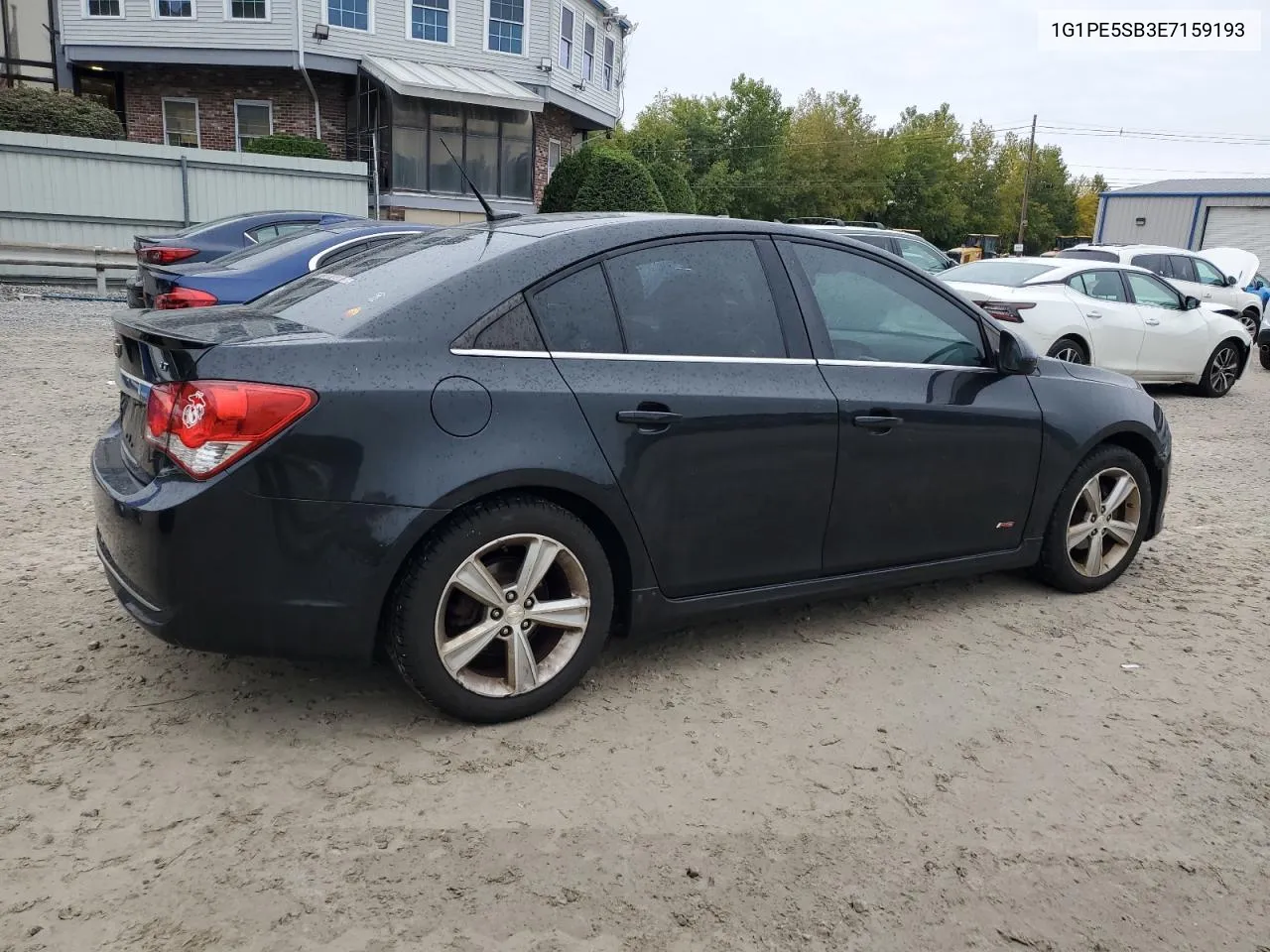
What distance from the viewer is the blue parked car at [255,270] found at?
7.85 m

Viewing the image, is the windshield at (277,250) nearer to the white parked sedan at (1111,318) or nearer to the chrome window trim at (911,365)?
the chrome window trim at (911,365)

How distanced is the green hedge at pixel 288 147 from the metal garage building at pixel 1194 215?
34.1 m

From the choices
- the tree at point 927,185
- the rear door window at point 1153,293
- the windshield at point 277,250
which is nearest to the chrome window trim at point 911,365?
the windshield at point 277,250

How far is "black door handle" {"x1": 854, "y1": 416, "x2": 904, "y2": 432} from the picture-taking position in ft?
13.2

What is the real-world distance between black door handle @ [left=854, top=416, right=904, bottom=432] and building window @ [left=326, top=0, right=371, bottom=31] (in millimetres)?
26128

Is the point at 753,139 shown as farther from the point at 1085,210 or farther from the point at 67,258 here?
the point at 1085,210

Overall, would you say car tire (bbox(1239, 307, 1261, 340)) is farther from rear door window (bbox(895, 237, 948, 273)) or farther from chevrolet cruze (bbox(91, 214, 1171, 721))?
chevrolet cruze (bbox(91, 214, 1171, 721))

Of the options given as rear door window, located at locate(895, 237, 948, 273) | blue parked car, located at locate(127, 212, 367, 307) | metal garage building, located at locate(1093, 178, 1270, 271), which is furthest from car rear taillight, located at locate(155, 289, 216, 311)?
metal garage building, located at locate(1093, 178, 1270, 271)

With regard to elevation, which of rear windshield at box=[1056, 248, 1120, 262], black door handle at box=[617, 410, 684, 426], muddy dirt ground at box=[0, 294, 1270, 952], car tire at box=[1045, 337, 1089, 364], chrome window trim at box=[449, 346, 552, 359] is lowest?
muddy dirt ground at box=[0, 294, 1270, 952]

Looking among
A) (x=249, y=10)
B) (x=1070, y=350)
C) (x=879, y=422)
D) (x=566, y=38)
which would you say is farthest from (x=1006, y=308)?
(x=566, y=38)

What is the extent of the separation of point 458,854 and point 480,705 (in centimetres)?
66

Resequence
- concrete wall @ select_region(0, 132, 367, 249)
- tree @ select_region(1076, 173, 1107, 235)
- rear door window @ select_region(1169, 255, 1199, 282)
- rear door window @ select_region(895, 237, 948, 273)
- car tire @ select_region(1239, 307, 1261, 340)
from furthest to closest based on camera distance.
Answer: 1. tree @ select_region(1076, 173, 1107, 235)
2. concrete wall @ select_region(0, 132, 367, 249)
3. car tire @ select_region(1239, 307, 1261, 340)
4. rear door window @ select_region(1169, 255, 1199, 282)
5. rear door window @ select_region(895, 237, 948, 273)

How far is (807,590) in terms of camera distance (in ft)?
→ 13.4

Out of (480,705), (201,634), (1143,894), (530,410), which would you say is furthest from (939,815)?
(201,634)
